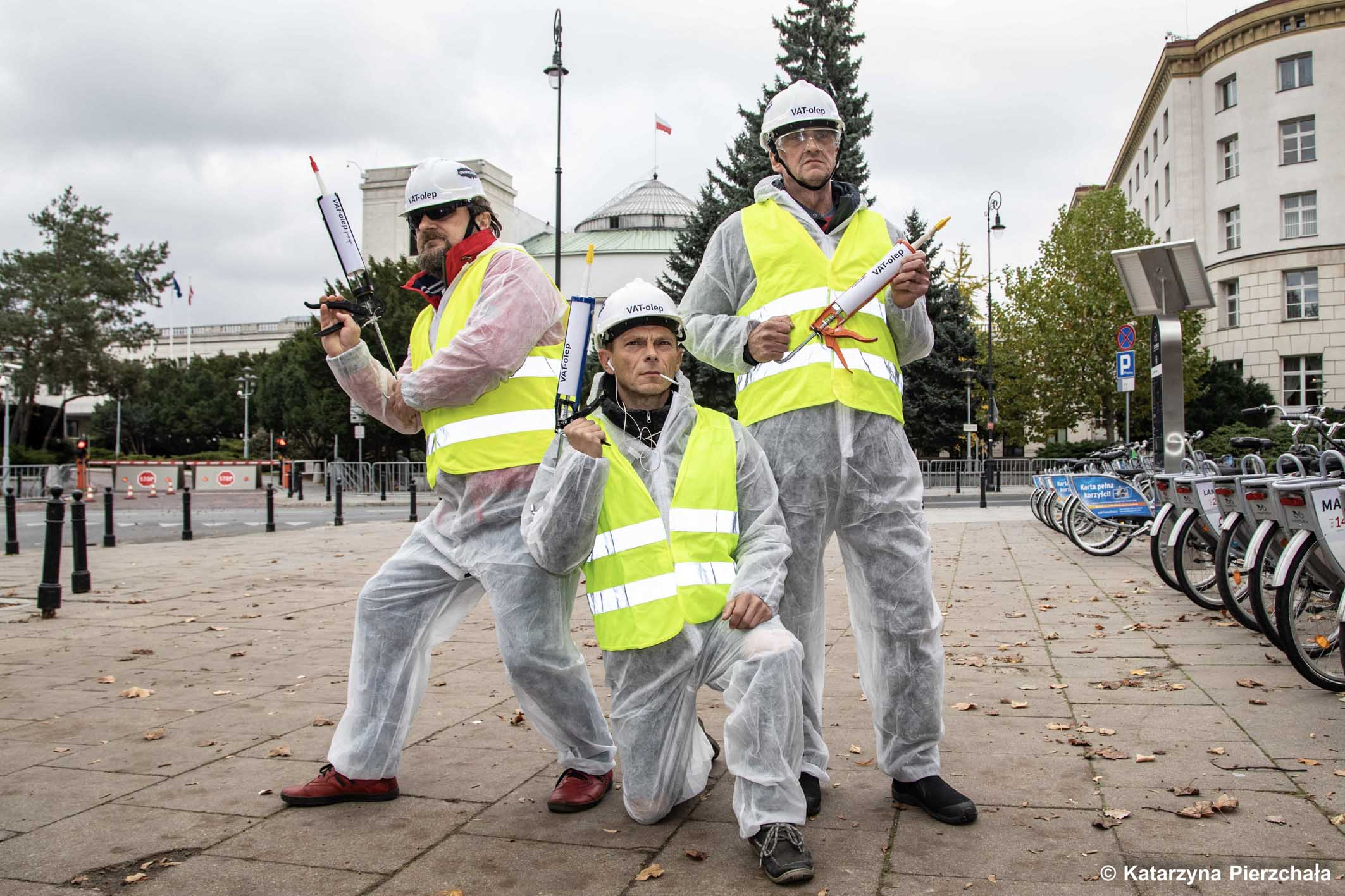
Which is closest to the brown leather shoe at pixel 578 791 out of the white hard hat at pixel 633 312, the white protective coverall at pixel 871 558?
the white protective coverall at pixel 871 558

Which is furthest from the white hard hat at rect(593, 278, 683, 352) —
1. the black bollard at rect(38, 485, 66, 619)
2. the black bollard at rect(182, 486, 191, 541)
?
the black bollard at rect(182, 486, 191, 541)

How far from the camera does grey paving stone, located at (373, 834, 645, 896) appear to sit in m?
2.93

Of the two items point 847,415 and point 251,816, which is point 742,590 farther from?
point 251,816

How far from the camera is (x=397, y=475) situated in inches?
1470

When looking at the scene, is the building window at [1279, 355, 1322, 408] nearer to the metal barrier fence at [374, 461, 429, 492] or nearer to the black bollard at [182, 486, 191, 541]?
the metal barrier fence at [374, 461, 429, 492]

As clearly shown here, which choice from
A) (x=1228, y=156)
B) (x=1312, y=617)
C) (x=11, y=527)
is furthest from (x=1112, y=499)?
(x=1228, y=156)

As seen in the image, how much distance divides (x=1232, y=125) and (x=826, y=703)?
1681 inches

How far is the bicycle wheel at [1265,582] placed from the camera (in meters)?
5.80

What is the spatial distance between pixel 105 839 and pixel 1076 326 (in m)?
40.7

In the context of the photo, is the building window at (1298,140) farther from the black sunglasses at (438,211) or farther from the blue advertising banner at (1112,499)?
the black sunglasses at (438,211)

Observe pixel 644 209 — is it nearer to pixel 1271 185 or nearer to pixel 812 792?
pixel 1271 185

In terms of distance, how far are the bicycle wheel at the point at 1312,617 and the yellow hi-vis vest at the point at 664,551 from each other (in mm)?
3400

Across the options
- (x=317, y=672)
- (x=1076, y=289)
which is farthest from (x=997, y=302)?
(x=317, y=672)

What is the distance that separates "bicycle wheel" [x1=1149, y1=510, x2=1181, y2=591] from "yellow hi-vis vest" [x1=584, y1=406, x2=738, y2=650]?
686 centimetres
